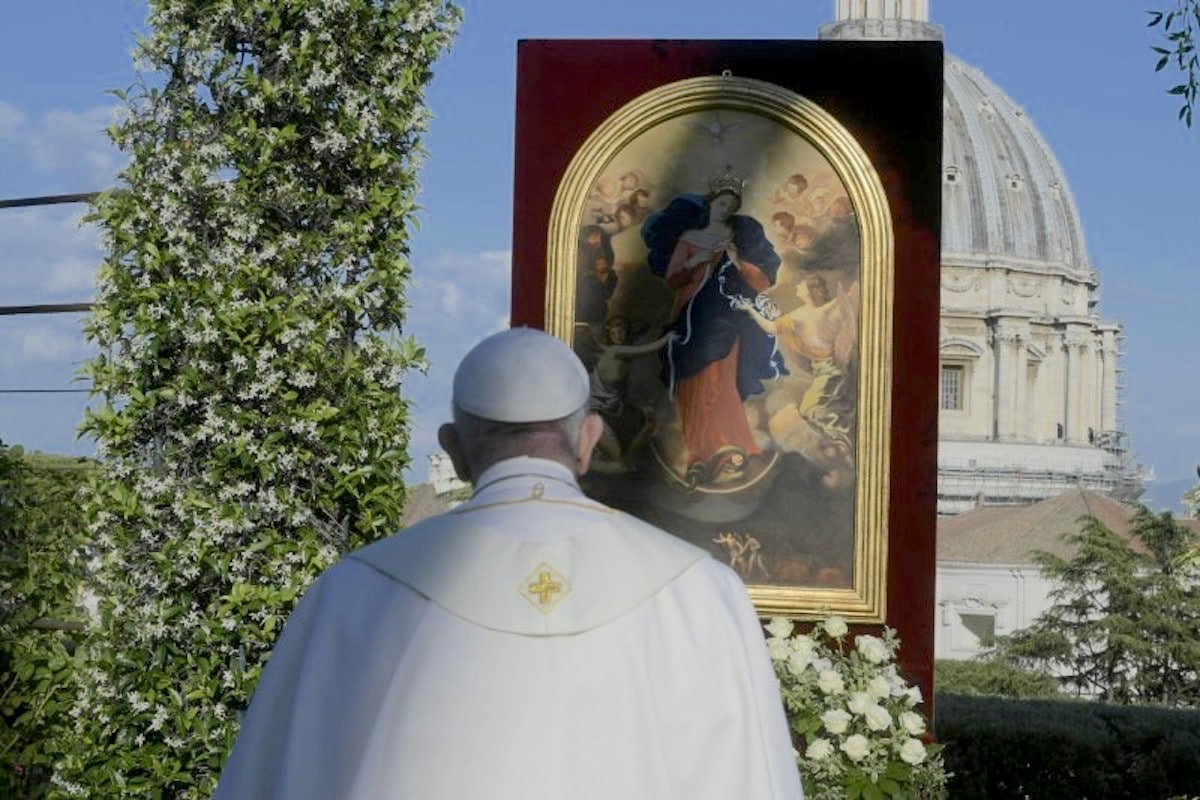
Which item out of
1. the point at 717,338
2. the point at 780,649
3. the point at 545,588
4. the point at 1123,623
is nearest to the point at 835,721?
the point at 780,649

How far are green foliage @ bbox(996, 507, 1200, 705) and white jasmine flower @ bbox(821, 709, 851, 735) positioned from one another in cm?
3038

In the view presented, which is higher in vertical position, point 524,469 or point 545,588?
point 524,469

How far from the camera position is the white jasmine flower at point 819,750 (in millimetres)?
7129

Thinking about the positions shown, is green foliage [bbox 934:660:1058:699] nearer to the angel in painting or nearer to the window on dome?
the angel in painting

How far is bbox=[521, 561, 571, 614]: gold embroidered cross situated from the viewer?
3.26 metres

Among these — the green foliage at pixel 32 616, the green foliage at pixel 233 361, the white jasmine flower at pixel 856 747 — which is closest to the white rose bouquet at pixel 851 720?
the white jasmine flower at pixel 856 747

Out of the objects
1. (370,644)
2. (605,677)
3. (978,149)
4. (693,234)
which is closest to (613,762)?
(605,677)

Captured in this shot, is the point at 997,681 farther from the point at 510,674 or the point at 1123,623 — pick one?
the point at 510,674

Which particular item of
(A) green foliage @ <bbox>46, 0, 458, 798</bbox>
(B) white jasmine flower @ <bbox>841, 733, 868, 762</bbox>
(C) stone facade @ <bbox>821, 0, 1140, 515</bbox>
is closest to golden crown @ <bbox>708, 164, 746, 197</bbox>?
(A) green foliage @ <bbox>46, 0, 458, 798</bbox>

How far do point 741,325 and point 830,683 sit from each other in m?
1.69

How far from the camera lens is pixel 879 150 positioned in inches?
323

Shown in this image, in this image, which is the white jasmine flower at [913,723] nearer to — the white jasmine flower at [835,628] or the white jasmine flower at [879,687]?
the white jasmine flower at [879,687]

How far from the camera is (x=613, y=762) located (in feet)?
10.6

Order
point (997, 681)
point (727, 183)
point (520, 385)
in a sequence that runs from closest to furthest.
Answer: point (520, 385), point (727, 183), point (997, 681)
